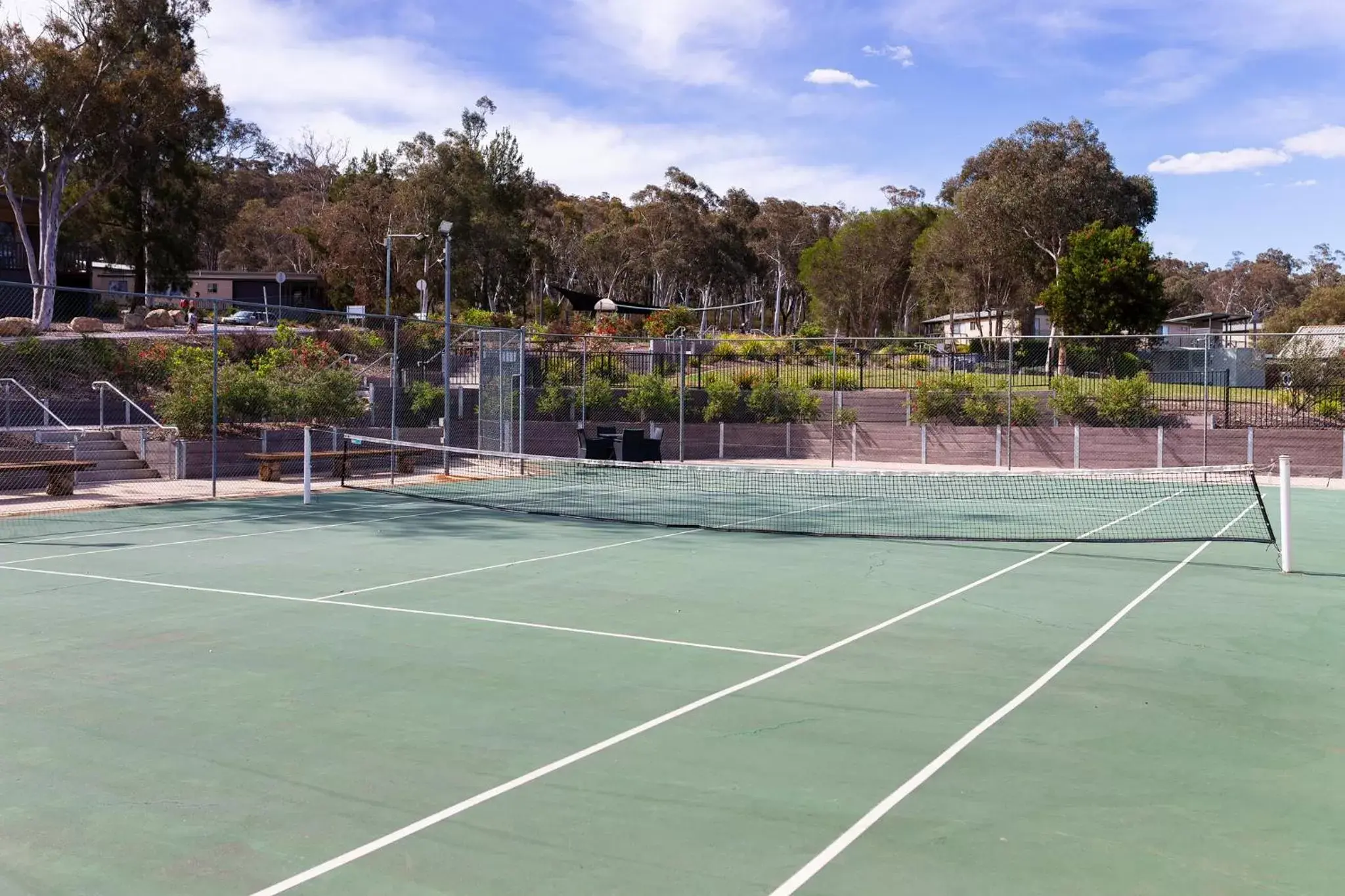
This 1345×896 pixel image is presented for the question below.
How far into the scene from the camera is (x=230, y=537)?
15023mm

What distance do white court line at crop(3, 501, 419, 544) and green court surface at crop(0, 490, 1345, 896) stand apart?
223 cm

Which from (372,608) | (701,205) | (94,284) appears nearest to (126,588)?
(372,608)

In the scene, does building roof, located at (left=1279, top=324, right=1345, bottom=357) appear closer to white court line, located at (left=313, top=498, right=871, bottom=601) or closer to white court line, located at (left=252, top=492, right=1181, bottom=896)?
white court line, located at (left=313, top=498, right=871, bottom=601)

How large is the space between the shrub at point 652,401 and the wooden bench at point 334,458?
6.49 metres

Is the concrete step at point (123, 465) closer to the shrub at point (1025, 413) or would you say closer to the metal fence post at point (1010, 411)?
the metal fence post at point (1010, 411)

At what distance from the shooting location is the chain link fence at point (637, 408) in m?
22.7

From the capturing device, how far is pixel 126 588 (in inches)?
437

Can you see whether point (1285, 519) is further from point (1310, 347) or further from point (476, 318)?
point (476, 318)

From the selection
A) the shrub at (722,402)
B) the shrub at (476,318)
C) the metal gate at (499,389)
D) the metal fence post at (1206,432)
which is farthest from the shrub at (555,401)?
the shrub at (476,318)

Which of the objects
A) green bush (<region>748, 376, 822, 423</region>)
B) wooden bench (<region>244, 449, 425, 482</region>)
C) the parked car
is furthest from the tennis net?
the parked car

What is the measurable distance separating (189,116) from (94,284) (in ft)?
86.2

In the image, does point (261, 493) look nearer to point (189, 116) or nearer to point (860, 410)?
point (860, 410)

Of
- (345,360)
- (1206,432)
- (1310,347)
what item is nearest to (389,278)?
(345,360)

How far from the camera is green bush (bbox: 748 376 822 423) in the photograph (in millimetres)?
30438
